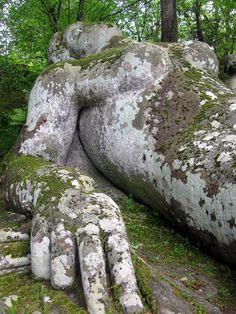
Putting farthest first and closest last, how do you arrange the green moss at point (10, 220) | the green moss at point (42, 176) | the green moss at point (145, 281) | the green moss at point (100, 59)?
the green moss at point (100, 59)
the green moss at point (10, 220)
the green moss at point (42, 176)
the green moss at point (145, 281)

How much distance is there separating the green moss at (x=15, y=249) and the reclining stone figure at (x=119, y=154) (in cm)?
19

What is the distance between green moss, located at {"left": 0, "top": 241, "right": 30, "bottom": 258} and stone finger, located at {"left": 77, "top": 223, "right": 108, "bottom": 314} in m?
0.44

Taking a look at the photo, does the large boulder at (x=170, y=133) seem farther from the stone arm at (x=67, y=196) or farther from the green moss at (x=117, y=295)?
the green moss at (x=117, y=295)

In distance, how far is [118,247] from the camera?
258cm

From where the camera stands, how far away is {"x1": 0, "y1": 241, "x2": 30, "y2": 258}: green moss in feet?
9.29

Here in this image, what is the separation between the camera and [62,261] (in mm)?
2539

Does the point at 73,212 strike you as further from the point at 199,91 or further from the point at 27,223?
the point at 199,91

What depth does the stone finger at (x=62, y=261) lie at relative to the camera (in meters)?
2.52

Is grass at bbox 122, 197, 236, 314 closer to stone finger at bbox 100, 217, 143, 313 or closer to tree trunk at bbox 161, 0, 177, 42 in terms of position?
stone finger at bbox 100, 217, 143, 313

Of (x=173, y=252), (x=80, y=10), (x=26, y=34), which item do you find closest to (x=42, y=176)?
(x=173, y=252)

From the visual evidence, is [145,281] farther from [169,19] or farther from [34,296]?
[169,19]

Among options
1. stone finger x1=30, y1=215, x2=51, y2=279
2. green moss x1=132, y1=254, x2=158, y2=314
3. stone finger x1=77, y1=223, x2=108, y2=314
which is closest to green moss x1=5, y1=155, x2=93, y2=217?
stone finger x1=30, y1=215, x2=51, y2=279

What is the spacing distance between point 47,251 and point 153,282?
25.3 inches

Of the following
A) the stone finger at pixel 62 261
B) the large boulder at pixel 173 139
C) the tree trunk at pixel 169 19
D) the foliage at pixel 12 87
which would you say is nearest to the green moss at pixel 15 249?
the stone finger at pixel 62 261
